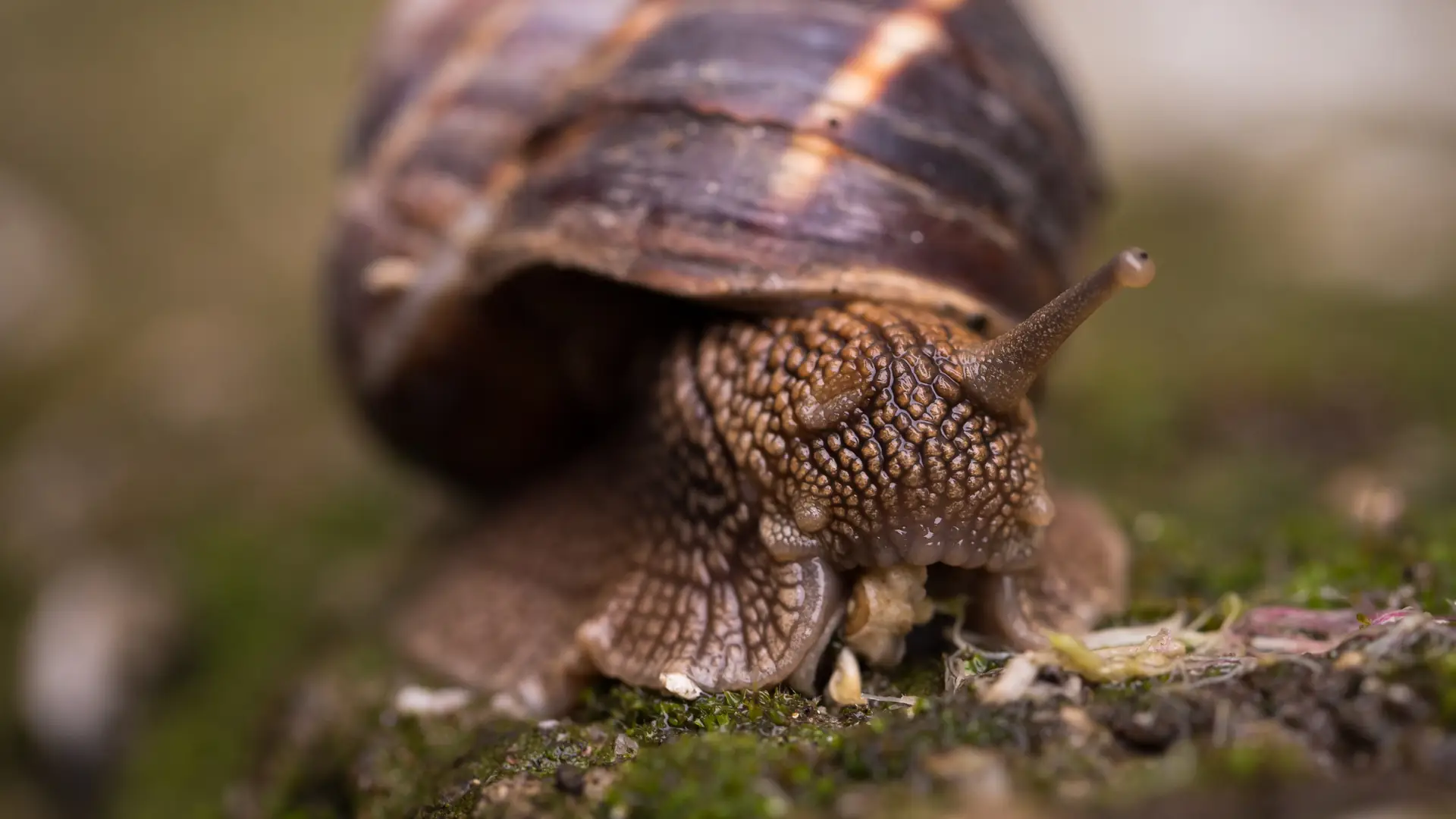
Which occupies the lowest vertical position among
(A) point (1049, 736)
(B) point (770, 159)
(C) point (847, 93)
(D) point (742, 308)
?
(A) point (1049, 736)

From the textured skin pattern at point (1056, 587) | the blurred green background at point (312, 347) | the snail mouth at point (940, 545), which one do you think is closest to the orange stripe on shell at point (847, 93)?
the snail mouth at point (940, 545)

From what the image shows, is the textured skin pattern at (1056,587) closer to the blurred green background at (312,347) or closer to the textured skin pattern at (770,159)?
the blurred green background at (312,347)

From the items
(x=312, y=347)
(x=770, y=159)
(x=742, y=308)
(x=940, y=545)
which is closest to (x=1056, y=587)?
(x=940, y=545)

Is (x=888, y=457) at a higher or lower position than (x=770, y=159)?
lower

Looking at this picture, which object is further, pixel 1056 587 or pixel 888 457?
pixel 1056 587

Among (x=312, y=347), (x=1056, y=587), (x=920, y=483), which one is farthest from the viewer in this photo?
(x=312, y=347)

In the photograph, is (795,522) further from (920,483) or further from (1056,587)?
(1056,587)
